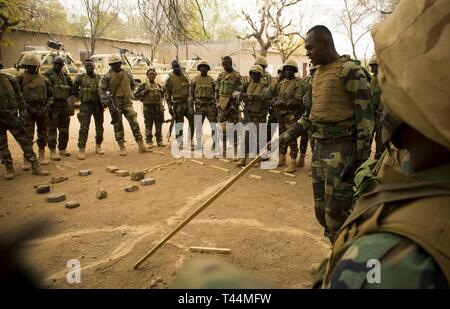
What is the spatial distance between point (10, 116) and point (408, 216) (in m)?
6.76

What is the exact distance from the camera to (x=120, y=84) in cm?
Answer: 794

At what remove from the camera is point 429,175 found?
2.80 ft

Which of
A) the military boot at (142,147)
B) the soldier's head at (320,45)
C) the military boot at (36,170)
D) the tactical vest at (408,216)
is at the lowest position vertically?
the military boot at (36,170)

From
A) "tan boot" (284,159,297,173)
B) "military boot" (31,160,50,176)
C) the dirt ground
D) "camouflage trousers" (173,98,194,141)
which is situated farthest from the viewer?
"camouflage trousers" (173,98,194,141)

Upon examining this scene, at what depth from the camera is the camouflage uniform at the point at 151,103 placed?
8625 mm

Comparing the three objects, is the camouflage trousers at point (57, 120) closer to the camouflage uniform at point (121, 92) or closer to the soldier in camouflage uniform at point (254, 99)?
the camouflage uniform at point (121, 92)

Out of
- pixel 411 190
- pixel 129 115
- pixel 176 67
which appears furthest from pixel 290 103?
pixel 411 190

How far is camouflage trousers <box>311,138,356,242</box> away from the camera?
114 inches

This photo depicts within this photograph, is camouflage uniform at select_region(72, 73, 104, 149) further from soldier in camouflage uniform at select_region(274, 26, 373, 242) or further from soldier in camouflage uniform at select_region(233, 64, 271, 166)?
soldier in camouflage uniform at select_region(274, 26, 373, 242)

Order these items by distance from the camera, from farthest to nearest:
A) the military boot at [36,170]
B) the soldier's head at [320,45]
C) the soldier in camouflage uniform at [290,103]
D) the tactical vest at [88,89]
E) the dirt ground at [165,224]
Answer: the tactical vest at [88,89] < the soldier in camouflage uniform at [290,103] < the military boot at [36,170] < the dirt ground at [165,224] < the soldier's head at [320,45]

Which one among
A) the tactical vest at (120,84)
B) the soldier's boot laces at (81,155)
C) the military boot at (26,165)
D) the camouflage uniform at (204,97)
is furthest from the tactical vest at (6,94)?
the camouflage uniform at (204,97)

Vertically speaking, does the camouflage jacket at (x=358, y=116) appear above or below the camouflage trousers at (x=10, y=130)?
above

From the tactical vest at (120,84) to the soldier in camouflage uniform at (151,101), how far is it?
0.43m

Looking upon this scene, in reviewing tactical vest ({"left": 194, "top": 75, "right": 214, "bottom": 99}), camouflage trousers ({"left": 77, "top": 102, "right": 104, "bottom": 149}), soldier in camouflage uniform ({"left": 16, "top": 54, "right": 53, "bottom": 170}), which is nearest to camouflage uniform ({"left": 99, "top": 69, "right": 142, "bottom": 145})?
camouflage trousers ({"left": 77, "top": 102, "right": 104, "bottom": 149})
